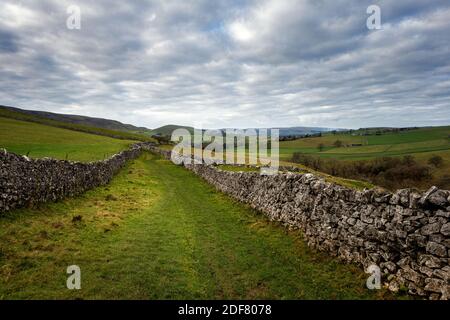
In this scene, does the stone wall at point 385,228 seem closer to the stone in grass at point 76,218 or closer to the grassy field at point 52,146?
the stone in grass at point 76,218

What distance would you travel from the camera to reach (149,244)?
12.9 metres

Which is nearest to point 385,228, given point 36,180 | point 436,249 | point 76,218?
point 436,249

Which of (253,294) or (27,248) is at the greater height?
(27,248)

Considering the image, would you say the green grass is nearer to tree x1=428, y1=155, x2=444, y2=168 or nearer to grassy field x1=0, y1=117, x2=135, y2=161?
tree x1=428, y1=155, x2=444, y2=168

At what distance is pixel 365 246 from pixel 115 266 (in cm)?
784

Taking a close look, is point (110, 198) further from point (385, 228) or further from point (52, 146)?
point (52, 146)

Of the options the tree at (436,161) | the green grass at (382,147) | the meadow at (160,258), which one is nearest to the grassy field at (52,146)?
the meadow at (160,258)

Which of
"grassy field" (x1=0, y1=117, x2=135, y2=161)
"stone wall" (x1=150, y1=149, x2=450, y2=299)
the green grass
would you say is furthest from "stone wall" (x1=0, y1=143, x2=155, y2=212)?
the green grass

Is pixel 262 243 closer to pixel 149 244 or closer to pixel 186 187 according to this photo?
pixel 149 244

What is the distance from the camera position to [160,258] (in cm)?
1142

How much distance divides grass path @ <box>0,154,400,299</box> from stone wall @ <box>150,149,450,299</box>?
639mm

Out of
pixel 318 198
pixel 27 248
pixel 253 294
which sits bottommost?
pixel 253 294
